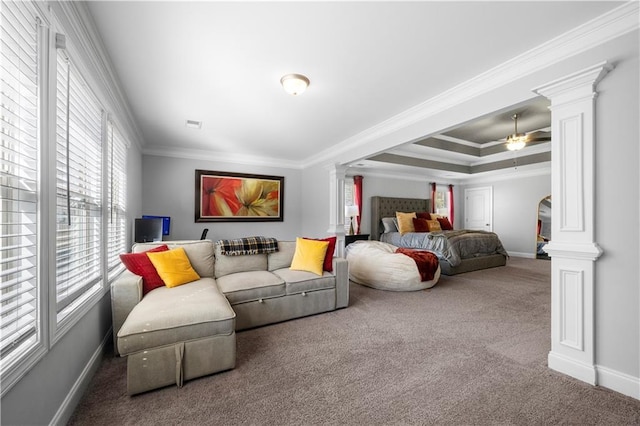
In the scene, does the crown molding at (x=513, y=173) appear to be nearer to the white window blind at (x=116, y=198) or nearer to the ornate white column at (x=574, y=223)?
the ornate white column at (x=574, y=223)

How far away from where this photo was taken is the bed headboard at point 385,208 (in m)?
7.10

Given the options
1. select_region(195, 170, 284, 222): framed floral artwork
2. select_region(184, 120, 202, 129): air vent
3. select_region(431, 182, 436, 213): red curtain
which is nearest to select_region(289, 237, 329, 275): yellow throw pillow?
select_region(184, 120, 202, 129): air vent

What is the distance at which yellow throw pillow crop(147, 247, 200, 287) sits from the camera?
256 cm

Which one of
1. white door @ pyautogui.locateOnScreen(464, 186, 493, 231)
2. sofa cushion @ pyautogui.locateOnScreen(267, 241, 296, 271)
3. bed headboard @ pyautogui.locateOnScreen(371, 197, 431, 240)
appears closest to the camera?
sofa cushion @ pyautogui.locateOnScreen(267, 241, 296, 271)

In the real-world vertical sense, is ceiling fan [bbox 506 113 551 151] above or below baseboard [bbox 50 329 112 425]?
above

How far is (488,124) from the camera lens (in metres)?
4.79

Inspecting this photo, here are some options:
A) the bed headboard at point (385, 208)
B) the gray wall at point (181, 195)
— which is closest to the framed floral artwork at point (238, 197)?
the gray wall at point (181, 195)

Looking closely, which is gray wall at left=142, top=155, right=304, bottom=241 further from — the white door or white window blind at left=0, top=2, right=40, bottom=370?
the white door

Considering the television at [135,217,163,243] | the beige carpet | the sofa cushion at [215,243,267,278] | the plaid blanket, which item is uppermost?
the television at [135,217,163,243]

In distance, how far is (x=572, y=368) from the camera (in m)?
1.90

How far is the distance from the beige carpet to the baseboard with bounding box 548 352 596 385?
60 millimetres

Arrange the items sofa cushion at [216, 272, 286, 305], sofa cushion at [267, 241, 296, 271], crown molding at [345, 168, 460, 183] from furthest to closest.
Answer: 1. crown molding at [345, 168, 460, 183]
2. sofa cushion at [267, 241, 296, 271]
3. sofa cushion at [216, 272, 286, 305]

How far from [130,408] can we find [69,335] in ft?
1.90

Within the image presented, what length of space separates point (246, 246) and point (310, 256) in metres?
0.81
